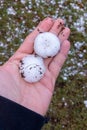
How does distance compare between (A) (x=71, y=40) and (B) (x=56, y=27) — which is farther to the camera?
(A) (x=71, y=40)

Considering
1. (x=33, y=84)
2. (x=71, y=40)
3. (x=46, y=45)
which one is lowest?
(x=71, y=40)

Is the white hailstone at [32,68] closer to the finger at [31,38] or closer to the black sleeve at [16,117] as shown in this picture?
the finger at [31,38]

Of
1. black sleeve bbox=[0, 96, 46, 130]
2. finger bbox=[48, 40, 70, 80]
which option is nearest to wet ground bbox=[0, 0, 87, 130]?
finger bbox=[48, 40, 70, 80]

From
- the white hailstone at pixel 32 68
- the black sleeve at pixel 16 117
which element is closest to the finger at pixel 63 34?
the white hailstone at pixel 32 68

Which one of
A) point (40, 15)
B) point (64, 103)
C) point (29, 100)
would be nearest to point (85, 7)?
point (40, 15)

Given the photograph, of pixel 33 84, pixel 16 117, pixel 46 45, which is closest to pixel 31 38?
pixel 46 45

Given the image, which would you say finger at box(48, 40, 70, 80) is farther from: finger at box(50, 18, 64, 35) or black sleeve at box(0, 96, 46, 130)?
black sleeve at box(0, 96, 46, 130)

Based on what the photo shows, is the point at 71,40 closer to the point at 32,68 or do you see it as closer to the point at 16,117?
the point at 32,68
